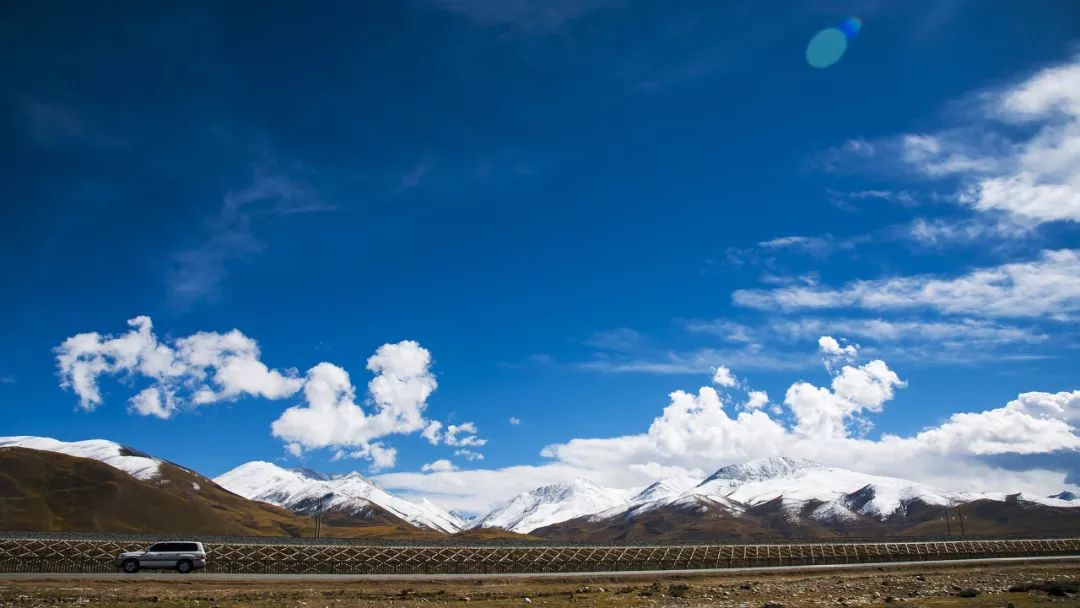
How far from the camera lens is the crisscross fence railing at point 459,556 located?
6800cm

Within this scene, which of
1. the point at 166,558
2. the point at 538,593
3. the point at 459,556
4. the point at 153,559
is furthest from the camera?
the point at 459,556

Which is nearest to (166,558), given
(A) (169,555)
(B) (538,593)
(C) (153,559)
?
(A) (169,555)

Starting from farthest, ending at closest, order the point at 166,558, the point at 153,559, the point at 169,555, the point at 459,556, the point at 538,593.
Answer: the point at 459,556 → the point at 169,555 → the point at 166,558 → the point at 153,559 → the point at 538,593

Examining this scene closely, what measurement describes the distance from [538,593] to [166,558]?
33.9m

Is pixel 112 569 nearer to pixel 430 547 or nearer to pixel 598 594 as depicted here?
pixel 430 547

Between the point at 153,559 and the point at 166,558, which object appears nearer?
the point at 153,559

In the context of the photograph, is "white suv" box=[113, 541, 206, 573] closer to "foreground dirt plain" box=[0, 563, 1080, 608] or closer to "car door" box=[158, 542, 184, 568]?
"car door" box=[158, 542, 184, 568]

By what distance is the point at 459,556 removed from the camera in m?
84.8

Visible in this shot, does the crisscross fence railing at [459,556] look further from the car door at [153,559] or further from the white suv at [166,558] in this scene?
the car door at [153,559]

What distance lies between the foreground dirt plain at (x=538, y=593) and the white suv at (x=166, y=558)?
6.10 m

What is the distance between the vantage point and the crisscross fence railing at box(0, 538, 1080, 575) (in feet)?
223

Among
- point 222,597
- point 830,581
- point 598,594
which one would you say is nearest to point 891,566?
point 830,581

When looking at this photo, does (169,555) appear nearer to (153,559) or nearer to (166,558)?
(166,558)

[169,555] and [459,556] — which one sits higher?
[169,555]
